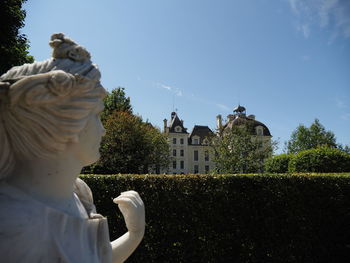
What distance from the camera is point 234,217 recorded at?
6.51 m

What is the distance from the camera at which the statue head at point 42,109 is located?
984mm

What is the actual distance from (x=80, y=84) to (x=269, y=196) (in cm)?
671

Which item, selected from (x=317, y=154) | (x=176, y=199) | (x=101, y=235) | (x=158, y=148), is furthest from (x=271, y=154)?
(x=101, y=235)

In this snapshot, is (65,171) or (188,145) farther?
(188,145)

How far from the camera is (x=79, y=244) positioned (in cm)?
106

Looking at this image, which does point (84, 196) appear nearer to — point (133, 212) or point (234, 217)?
point (133, 212)

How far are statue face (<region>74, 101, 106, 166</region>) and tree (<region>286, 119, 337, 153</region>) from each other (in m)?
52.9

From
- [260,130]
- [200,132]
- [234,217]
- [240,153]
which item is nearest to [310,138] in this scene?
[260,130]

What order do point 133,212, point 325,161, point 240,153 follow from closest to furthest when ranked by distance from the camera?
point 133,212 → point 325,161 → point 240,153

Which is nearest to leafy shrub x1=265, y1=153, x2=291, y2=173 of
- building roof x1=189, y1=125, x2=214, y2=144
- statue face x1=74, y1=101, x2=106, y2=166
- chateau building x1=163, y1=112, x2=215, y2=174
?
statue face x1=74, y1=101, x2=106, y2=166

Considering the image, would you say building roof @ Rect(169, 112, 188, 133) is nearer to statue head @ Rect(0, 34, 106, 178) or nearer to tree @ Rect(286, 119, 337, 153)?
Answer: tree @ Rect(286, 119, 337, 153)

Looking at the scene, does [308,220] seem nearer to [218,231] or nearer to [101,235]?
[218,231]

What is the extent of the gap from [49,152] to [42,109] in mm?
180

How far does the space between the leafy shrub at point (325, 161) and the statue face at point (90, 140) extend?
21.6m
